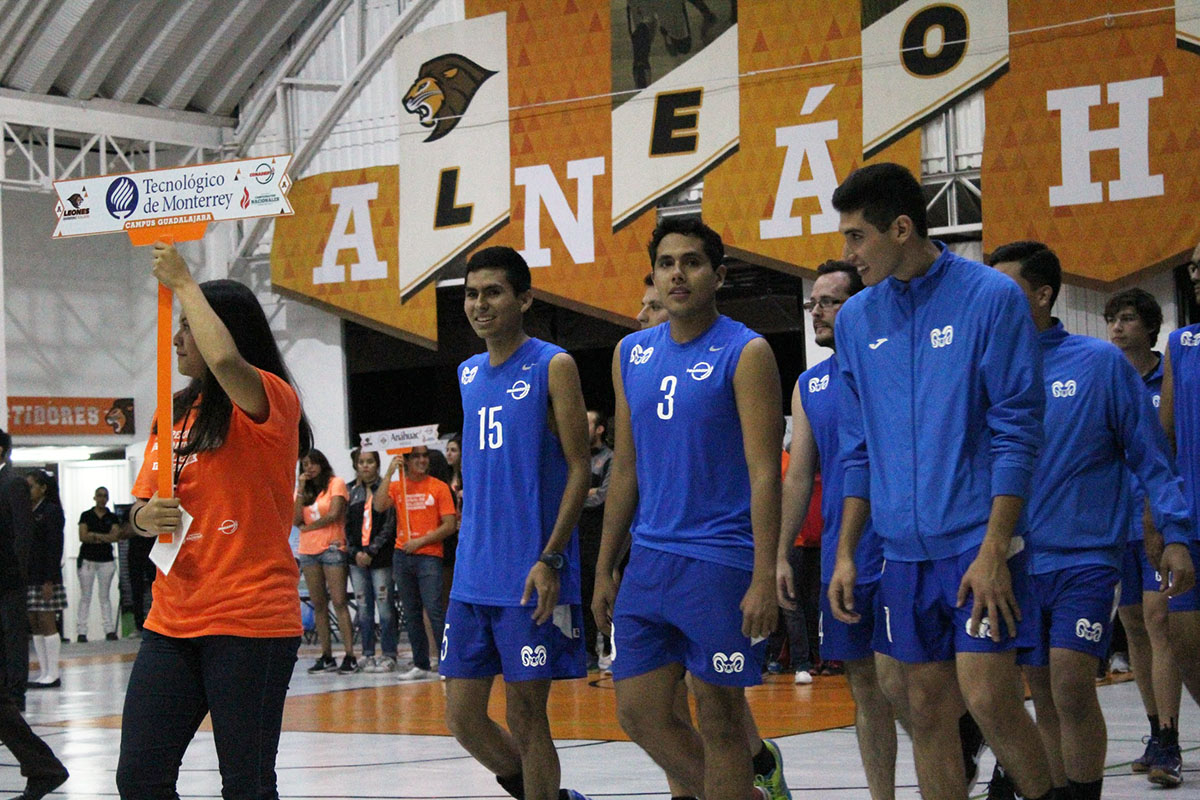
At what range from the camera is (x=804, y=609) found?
11.7 meters

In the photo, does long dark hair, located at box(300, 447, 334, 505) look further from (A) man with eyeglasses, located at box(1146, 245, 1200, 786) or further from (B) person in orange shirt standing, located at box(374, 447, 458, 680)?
(A) man with eyeglasses, located at box(1146, 245, 1200, 786)

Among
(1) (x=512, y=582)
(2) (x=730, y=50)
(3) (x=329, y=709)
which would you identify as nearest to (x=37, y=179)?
(2) (x=730, y=50)

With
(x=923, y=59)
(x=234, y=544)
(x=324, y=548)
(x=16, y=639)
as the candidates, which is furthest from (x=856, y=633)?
(x=923, y=59)

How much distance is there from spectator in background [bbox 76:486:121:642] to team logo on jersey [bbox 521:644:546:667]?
1519cm

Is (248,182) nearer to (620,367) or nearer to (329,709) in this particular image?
(620,367)

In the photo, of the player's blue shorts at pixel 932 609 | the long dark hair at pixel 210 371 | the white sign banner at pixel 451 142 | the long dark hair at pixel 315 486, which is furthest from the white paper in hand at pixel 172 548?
the white sign banner at pixel 451 142

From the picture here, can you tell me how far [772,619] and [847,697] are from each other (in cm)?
618

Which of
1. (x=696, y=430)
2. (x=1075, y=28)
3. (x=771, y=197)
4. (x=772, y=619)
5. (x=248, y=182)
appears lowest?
(x=772, y=619)

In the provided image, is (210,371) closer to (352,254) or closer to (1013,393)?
(1013,393)

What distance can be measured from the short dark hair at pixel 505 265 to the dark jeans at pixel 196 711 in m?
1.76

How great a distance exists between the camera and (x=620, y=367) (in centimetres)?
470

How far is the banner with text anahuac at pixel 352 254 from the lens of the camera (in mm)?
18188

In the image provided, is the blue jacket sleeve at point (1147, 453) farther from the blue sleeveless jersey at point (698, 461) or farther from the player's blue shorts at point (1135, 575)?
the blue sleeveless jersey at point (698, 461)

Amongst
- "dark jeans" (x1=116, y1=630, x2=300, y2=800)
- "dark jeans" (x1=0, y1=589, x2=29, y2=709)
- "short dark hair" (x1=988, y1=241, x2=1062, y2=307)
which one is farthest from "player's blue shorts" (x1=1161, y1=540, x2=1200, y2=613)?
"dark jeans" (x1=0, y1=589, x2=29, y2=709)
